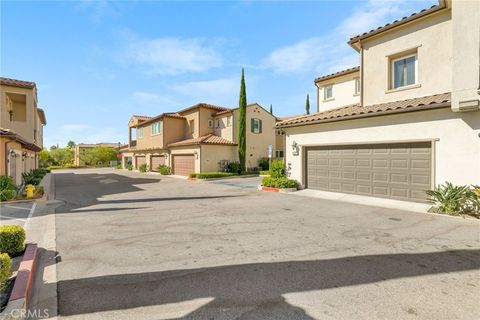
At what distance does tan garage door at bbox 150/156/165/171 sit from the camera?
29.7m

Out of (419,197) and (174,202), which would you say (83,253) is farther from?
(419,197)

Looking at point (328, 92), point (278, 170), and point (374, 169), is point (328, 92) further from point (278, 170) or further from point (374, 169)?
point (374, 169)

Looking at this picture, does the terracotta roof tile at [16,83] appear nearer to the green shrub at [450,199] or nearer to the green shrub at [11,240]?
the green shrub at [11,240]

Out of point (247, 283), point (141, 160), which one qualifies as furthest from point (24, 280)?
point (141, 160)

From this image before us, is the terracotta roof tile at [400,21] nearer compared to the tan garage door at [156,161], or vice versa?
the terracotta roof tile at [400,21]

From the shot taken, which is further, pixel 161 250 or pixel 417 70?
pixel 417 70

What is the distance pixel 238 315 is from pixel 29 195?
45.3 ft

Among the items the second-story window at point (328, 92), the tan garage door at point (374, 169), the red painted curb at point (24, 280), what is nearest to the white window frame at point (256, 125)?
the second-story window at point (328, 92)

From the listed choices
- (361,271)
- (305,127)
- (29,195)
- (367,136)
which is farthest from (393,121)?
(29,195)

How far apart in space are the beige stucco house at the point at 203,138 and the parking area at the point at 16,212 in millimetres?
13898

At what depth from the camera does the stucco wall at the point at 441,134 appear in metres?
8.36

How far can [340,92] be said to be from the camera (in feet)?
57.8

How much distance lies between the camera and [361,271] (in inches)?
174

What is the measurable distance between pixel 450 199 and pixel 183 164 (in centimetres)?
2211
